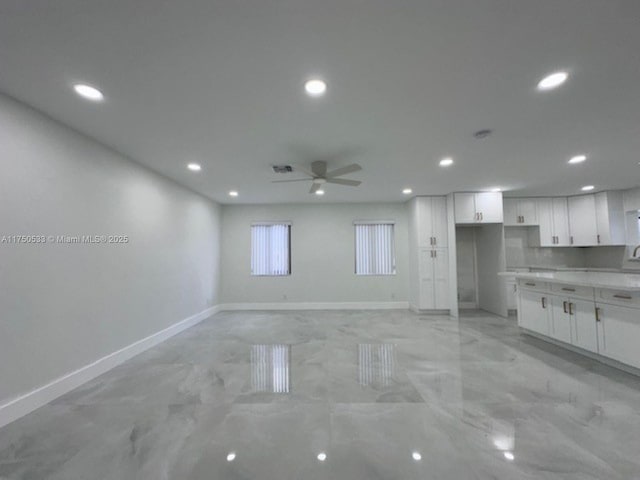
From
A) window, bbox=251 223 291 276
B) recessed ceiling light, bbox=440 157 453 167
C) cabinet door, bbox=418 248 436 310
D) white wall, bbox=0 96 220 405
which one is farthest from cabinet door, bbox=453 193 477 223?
white wall, bbox=0 96 220 405

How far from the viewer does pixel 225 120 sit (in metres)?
2.52

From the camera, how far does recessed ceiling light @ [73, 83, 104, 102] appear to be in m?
1.99

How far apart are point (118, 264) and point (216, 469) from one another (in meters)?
2.69

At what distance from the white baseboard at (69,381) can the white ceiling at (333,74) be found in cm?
242

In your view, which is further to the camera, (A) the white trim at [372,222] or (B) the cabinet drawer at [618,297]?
(A) the white trim at [372,222]

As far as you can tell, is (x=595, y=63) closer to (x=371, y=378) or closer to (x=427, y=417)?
(x=427, y=417)

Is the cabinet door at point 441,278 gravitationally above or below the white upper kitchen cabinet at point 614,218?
below

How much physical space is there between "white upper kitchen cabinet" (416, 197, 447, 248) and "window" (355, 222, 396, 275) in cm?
91

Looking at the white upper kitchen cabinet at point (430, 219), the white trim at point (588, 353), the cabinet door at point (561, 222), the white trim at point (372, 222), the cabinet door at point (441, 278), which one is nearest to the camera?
the white trim at point (588, 353)

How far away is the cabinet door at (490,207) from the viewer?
5355 mm

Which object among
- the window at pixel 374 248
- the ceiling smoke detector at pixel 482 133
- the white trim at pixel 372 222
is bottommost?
the window at pixel 374 248

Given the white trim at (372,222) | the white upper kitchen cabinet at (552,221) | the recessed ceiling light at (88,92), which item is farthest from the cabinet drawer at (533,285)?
the recessed ceiling light at (88,92)

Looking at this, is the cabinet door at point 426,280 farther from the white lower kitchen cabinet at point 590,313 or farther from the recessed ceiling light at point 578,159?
the recessed ceiling light at point 578,159

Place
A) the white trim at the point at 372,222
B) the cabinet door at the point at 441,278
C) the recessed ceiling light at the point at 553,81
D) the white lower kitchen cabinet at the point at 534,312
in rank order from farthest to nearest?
the white trim at the point at 372,222 < the cabinet door at the point at 441,278 < the white lower kitchen cabinet at the point at 534,312 < the recessed ceiling light at the point at 553,81
